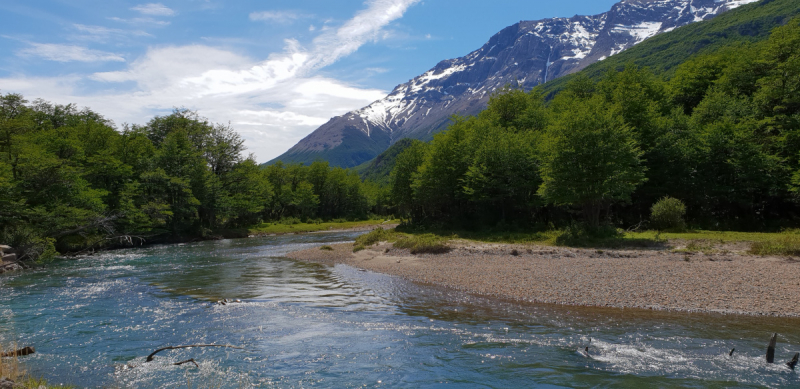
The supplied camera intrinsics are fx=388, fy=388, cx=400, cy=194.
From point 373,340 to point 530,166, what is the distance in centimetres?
3230

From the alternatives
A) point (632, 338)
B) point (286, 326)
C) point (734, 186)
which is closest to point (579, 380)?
point (632, 338)

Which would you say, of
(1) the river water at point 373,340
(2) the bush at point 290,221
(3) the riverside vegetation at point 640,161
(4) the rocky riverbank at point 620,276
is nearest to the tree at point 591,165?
(3) the riverside vegetation at point 640,161

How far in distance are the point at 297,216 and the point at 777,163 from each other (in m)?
80.0

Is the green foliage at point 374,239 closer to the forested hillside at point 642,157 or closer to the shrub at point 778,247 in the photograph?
the forested hillside at point 642,157

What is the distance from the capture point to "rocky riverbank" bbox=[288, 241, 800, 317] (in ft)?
49.0

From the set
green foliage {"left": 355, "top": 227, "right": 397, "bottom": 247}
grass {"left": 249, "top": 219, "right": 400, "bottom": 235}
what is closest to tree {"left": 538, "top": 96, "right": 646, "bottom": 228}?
green foliage {"left": 355, "top": 227, "right": 397, "bottom": 247}

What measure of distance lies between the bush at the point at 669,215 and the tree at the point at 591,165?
2.80 m

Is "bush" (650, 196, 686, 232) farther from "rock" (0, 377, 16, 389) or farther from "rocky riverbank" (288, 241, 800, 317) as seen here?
"rock" (0, 377, 16, 389)

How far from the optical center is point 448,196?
49688 millimetres

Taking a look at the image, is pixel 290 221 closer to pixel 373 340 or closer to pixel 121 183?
pixel 121 183

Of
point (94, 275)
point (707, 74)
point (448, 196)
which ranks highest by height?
point (707, 74)

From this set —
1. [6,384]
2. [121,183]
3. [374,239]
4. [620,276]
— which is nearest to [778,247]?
[620,276]

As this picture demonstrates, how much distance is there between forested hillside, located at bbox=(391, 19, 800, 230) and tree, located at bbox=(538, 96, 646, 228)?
89mm

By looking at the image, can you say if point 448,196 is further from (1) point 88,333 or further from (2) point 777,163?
(1) point 88,333
